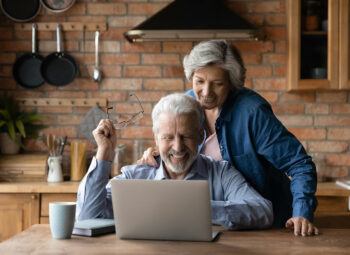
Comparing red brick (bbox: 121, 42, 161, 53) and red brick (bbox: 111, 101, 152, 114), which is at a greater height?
red brick (bbox: 121, 42, 161, 53)

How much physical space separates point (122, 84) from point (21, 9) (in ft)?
2.84

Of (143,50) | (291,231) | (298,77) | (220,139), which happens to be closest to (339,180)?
(298,77)

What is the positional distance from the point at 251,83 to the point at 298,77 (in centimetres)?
34

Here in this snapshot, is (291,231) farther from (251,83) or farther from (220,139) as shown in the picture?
(251,83)

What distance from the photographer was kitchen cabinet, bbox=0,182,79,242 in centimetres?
439

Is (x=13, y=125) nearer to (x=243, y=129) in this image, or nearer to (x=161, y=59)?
(x=161, y=59)

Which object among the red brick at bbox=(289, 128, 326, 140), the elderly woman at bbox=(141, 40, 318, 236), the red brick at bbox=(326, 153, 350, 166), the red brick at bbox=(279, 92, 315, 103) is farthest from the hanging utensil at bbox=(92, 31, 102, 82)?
the elderly woman at bbox=(141, 40, 318, 236)

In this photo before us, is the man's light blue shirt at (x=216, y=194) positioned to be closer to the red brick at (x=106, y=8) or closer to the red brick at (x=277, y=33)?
the red brick at (x=277, y=33)

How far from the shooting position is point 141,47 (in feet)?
16.0

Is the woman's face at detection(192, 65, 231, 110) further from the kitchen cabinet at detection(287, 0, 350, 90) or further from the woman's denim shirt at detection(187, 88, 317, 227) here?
the kitchen cabinet at detection(287, 0, 350, 90)

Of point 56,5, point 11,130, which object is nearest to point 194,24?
point 56,5

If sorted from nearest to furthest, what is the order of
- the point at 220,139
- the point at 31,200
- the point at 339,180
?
the point at 220,139 < the point at 31,200 < the point at 339,180

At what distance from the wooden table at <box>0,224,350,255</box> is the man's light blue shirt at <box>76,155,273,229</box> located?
109mm

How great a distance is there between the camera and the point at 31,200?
4.41 meters
